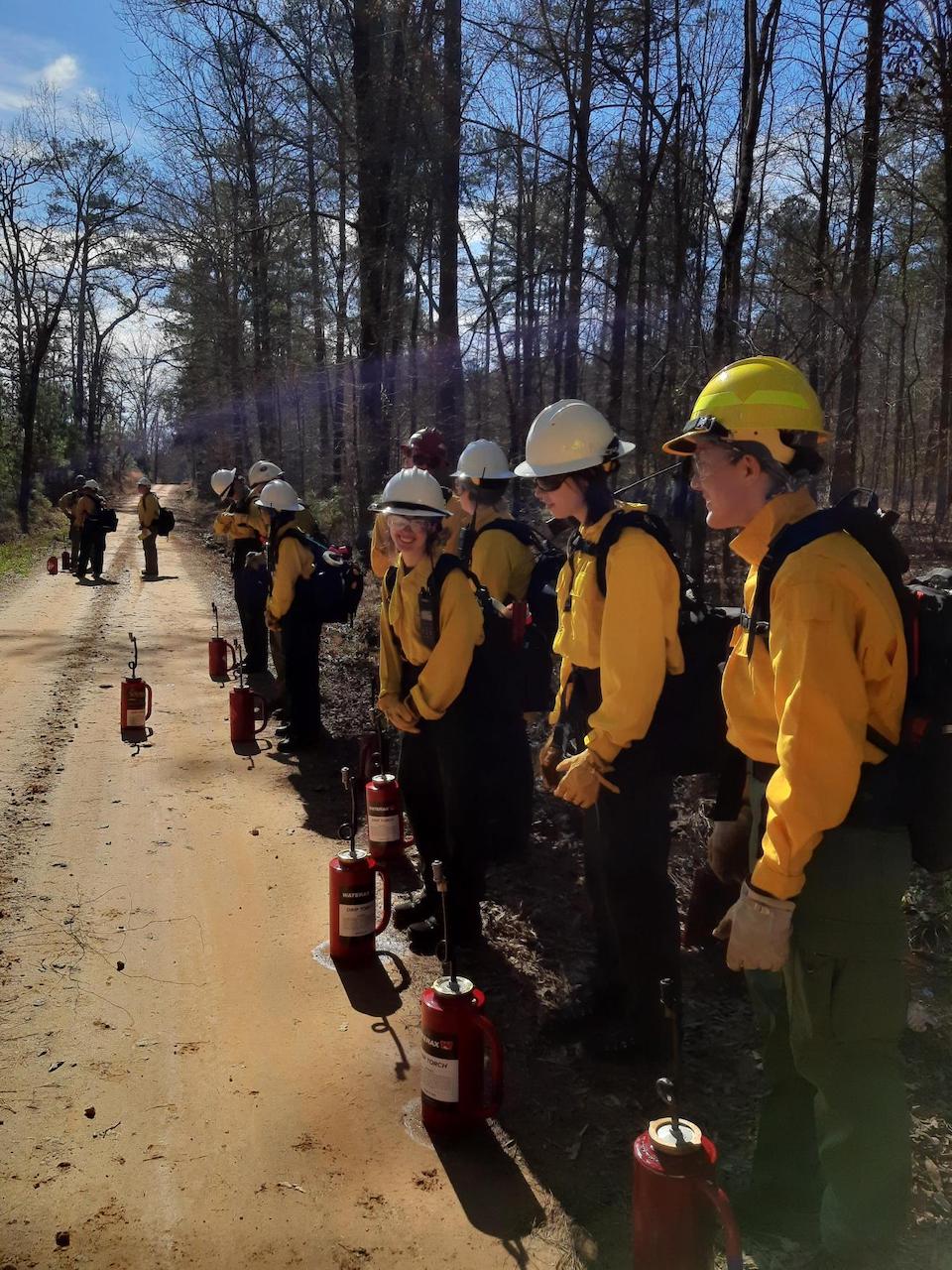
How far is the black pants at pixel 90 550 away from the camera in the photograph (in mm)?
17953

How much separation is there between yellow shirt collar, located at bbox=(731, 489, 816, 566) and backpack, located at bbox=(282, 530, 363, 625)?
5.42m

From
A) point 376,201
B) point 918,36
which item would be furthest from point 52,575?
point 918,36

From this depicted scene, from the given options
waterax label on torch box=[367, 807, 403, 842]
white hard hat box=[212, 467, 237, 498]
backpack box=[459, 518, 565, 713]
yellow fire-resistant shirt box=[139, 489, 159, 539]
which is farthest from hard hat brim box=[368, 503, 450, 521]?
yellow fire-resistant shirt box=[139, 489, 159, 539]

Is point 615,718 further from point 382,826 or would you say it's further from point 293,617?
point 293,617

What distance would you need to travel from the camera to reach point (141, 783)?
675 cm

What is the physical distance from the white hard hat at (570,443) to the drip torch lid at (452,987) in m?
1.88

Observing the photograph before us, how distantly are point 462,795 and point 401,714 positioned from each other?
1.65 feet

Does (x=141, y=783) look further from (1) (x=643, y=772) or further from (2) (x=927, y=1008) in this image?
(2) (x=927, y=1008)

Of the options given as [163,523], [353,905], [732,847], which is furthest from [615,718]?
[163,523]

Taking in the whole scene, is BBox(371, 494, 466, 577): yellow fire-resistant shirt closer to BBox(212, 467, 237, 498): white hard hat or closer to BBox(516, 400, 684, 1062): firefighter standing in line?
BBox(516, 400, 684, 1062): firefighter standing in line

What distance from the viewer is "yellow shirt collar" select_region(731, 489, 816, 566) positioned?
2.30 meters

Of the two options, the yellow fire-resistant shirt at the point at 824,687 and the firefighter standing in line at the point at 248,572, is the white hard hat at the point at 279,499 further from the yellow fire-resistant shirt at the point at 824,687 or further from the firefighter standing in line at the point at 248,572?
the yellow fire-resistant shirt at the point at 824,687

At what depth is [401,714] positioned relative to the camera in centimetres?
429

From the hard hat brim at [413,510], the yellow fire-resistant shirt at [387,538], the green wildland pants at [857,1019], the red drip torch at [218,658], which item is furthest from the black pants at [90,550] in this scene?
the green wildland pants at [857,1019]
